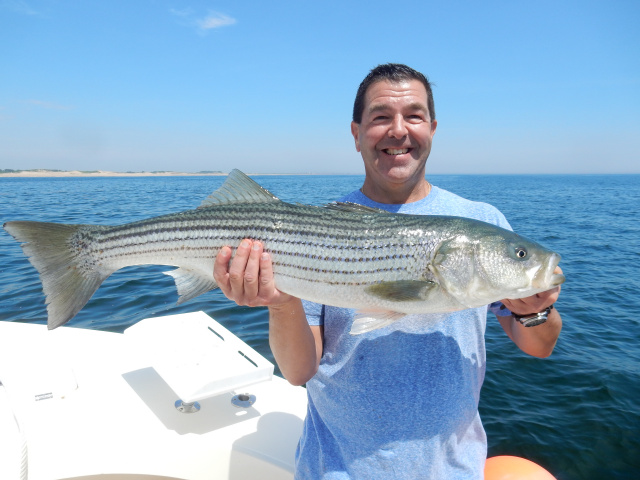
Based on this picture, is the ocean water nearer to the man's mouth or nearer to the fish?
the fish

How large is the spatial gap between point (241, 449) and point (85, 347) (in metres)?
3.04

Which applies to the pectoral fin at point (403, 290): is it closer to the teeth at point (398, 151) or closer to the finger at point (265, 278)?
the finger at point (265, 278)

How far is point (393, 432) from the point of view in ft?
9.04

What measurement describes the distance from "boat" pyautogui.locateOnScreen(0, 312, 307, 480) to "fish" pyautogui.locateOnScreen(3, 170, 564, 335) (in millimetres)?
1556

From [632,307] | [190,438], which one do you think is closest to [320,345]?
[190,438]

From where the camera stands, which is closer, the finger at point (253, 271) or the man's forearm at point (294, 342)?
the man's forearm at point (294, 342)

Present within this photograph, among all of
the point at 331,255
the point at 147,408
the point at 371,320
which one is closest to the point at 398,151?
the point at 331,255

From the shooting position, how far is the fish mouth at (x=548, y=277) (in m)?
2.97

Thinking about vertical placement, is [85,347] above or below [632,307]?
above

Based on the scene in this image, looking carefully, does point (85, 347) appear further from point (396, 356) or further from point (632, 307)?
point (632, 307)

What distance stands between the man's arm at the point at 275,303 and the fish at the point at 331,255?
11 cm

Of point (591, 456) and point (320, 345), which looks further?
point (591, 456)

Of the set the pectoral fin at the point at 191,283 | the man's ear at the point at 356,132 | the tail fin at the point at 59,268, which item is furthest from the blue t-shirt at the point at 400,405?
the tail fin at the point at 59,268

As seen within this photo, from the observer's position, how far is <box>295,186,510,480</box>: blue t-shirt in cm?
275
